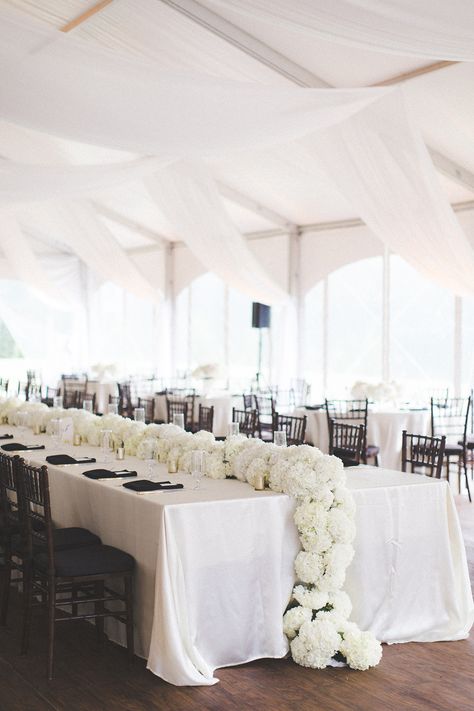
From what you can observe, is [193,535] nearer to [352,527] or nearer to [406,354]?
[352,527]

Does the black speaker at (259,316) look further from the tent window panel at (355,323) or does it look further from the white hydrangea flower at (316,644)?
the white hydrangea flower at (316,644)

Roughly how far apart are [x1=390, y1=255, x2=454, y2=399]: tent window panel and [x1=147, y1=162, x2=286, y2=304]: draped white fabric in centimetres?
509

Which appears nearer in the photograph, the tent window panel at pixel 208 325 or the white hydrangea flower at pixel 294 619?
the white hydrangea flower at pixel 294 619

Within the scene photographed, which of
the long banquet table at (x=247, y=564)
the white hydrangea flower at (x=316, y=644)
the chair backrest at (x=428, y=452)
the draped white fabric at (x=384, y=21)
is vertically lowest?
the white hydrangea flower at (x=316, y=644)

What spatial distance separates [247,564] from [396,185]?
4.86 m

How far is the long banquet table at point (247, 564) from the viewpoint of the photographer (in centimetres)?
401

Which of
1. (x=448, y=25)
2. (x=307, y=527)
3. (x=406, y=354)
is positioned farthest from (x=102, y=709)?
(x=406, y=354)

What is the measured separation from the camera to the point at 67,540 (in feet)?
15.0

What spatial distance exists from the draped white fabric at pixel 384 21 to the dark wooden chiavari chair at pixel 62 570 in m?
2.46

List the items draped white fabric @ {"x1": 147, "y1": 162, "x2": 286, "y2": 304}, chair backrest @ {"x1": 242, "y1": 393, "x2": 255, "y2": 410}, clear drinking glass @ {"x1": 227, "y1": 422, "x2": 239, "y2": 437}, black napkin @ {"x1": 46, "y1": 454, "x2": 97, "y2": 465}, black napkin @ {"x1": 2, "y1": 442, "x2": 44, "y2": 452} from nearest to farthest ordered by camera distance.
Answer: black napkin @ {"x1": 46, "y1": 454, "x2": 97, "y2": 465} → clear drinking glass @ {"x1": 227, "y1": 422, "x2": 239, "y2": 437} → black napkin @ {"x1": 2, "y1": 442, "x2": 44, "y2": 452} → draped white fabric @ {"x1": 147, "y1": 162, "x2": 286, "y2": 304} → chair backrest @ {"x1": 242, "y1": 393, "x2": 255, "y2": 410}

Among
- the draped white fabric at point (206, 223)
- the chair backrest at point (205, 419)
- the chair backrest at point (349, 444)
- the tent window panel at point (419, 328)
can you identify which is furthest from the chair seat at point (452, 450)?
the tent window panel at point (419, 328)

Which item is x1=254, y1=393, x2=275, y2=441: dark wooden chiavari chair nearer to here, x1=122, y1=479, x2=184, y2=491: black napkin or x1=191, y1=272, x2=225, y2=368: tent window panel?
x1=122, y1=479, x2=184, y2=491: black napkin

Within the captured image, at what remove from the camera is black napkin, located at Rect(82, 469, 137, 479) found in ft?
15.8

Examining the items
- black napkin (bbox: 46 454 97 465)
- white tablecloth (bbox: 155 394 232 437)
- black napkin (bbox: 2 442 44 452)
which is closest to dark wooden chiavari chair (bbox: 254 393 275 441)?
white tablecloth (bbox: 155 394 232 437)
